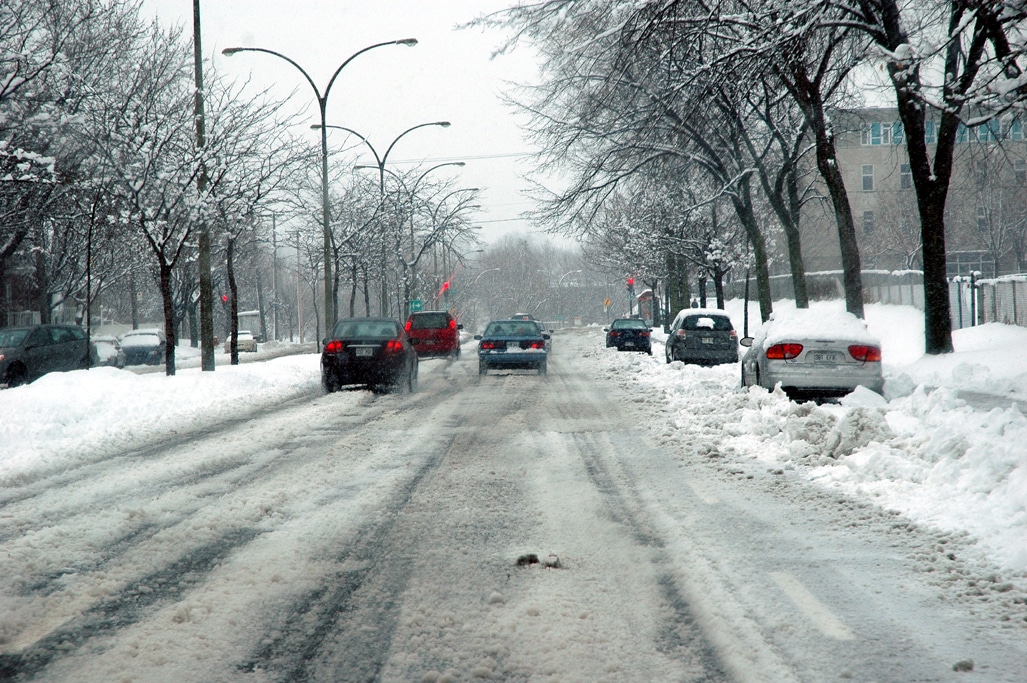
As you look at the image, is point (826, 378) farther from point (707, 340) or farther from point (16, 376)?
point (16, 376)

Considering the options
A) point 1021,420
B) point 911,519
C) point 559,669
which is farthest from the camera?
point 1021,420

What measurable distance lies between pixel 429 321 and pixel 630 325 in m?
9.28

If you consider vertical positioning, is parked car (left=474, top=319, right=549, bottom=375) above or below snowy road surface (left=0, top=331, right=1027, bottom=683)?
above

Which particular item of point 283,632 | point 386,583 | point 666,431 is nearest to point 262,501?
point 386,583

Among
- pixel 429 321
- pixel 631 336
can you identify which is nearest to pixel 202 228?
pixel 429 321

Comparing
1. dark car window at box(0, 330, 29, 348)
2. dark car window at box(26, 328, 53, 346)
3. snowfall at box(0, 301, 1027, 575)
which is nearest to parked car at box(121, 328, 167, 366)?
dark car window at box(26, 328, 53, 346)

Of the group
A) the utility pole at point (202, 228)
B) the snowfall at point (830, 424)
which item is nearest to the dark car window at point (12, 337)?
the utility pole at point (202, 228)

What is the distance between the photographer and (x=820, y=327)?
Answer: 1335 cm

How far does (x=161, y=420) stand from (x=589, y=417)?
6.25 metres

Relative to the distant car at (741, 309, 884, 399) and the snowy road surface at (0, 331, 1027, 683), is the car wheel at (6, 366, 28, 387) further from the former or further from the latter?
the distant car at (741, 309, 884, 399)

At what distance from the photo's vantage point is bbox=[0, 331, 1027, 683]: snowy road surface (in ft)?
12.6

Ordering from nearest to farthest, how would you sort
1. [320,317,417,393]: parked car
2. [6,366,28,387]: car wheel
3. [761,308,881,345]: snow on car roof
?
1. [761,308,881,345]: snow on car roof
2. [320,317,417,393]: parked car
3. [6,366,28,387]: car wheel

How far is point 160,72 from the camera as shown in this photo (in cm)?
2306

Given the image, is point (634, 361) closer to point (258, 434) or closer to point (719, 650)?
point (258, 434)
